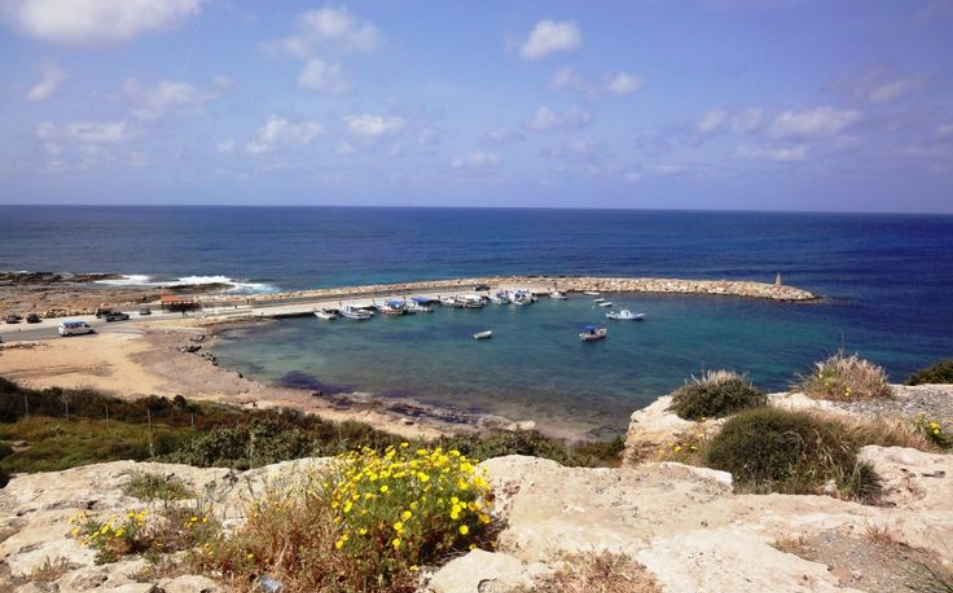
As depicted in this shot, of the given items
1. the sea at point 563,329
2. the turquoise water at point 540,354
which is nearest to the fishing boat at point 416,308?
the turquoise water at point 540,354

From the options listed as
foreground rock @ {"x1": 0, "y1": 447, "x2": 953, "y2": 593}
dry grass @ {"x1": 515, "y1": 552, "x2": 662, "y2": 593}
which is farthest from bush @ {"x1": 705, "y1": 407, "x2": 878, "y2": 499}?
dry grass @ {"x1": 515, "y1": 552, "x2": 662, "y2": 593}

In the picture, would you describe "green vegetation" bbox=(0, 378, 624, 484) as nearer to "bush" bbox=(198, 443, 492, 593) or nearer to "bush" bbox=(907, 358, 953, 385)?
"bush" bbox=(198, 443, 492, 593)

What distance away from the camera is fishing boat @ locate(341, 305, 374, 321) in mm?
56578

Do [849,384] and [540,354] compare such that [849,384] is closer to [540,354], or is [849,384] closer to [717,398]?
[717,398]

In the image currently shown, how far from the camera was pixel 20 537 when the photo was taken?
660cm

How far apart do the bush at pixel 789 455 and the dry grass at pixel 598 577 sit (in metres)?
3.60

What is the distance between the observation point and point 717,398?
1298 cm

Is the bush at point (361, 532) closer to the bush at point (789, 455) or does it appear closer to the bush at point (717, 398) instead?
the bush at point (789, 455)

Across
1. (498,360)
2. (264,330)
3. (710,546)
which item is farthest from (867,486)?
(264,330)

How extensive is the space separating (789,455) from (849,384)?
6327 millimetres

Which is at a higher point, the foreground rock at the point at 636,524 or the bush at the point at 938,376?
the foreground rock at the point at 636,524

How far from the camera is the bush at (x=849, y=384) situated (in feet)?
41.7

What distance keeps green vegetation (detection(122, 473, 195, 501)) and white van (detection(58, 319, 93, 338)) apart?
4597 cm

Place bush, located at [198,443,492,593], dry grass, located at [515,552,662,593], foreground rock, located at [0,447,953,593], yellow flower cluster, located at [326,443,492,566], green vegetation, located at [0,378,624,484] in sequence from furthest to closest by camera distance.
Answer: green vegetation, located at [0,378,624,484] < yellow flower cluster, located at [326,443,492,566] < bush, located at [198,443,492,593] < foreground rock, located at [0,447,953,593] < dry grass, located at [515,552,662,593]
